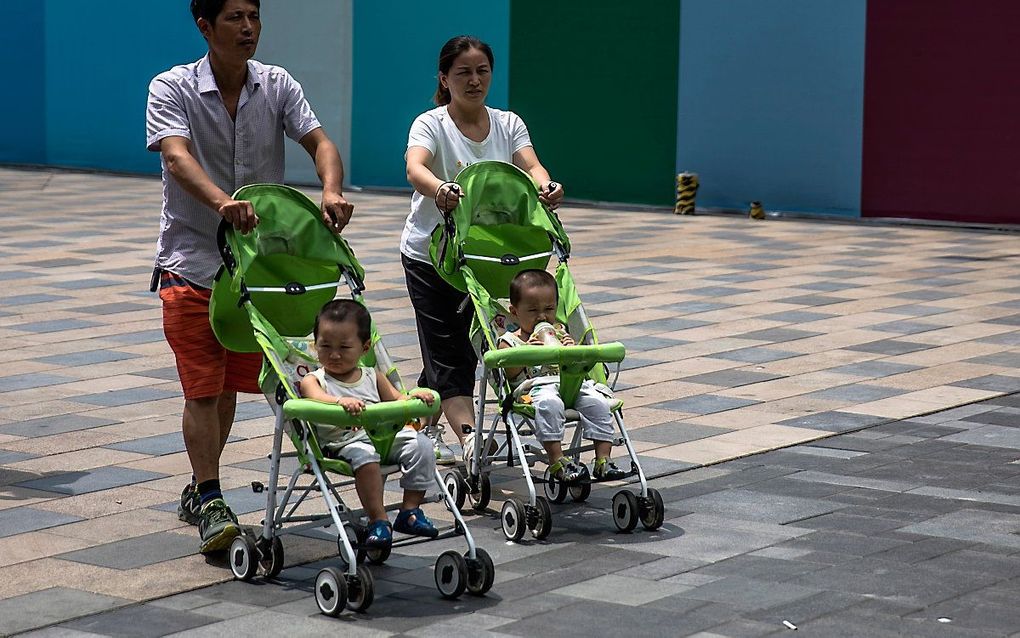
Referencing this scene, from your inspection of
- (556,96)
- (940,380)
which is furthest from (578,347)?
(556,96)

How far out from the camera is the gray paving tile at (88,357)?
954cm

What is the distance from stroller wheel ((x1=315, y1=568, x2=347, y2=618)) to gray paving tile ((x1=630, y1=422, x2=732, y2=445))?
2928 millimetres

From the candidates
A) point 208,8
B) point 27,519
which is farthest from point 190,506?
point 208,8

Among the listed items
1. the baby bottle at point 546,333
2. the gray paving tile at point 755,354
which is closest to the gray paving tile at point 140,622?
the baby bottle at point 546,333

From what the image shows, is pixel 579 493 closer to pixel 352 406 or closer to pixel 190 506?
pixel 190 506

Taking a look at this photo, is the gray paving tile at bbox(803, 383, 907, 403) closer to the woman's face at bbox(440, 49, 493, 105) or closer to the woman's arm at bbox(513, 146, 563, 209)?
the woman's arm at bbox(513, 146, 563, 209)

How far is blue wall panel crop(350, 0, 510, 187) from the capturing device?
21016 mm

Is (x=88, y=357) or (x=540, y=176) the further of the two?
(x=88, y=357)

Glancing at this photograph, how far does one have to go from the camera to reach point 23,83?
2489 centimetres

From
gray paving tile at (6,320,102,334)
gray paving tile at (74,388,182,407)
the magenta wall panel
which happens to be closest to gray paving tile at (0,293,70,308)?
gray paving tile at (6,320,102,334)

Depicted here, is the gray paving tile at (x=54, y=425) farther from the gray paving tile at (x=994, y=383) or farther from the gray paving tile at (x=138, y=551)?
the gray paving tile at (x=994, y=383)

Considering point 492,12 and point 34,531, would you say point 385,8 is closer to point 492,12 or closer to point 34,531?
point 492,12

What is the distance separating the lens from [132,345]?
33.3ft

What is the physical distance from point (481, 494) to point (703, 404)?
2462 millimetres
